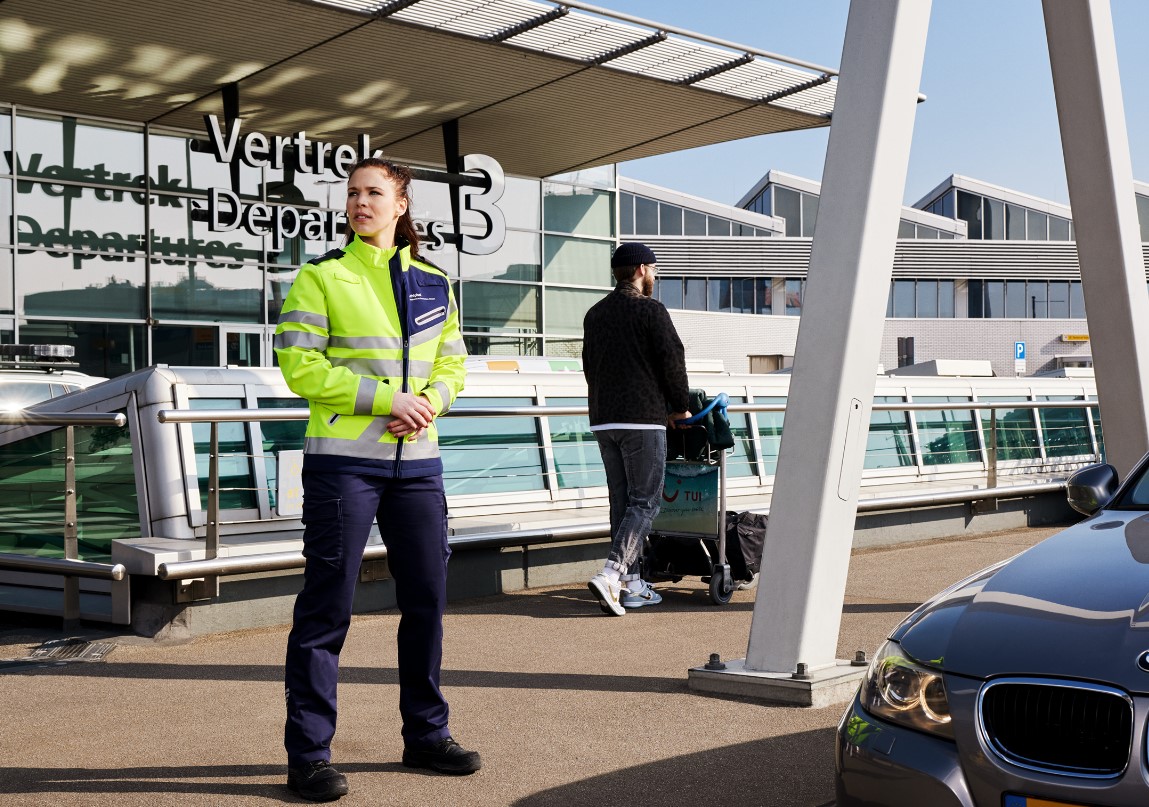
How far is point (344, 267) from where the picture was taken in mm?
4164

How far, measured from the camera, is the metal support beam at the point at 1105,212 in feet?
23.4

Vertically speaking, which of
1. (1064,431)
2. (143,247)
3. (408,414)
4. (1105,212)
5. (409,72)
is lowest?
(1064,431)

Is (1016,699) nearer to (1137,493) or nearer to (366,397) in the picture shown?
(1137,493)

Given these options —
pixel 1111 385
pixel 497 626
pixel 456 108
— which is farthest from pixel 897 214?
pixel 456 108

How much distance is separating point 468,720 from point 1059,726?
8.78 feet

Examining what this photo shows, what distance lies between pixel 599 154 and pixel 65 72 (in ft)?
41.5

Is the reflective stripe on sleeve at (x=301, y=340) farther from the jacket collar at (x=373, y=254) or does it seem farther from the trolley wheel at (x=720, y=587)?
the trolley wheel at (x=720, y=587)

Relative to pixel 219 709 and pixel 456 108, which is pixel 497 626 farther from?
pixel 456 108

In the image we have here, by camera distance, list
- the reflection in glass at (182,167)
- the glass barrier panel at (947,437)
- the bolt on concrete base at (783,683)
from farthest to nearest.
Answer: the reflection in glass at (182,167) < the glass barrier panel at (947,437) < the bolt on concrete base at (783,683)

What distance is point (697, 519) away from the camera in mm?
8234

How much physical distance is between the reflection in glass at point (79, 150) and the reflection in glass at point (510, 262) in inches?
303

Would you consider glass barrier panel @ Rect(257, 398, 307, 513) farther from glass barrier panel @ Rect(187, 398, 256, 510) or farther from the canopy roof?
the canopy roof

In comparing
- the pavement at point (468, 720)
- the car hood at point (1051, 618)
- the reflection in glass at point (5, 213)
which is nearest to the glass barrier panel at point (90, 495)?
the pavement at point (468, 720)

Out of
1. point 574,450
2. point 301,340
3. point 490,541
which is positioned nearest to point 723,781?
point 301,340
